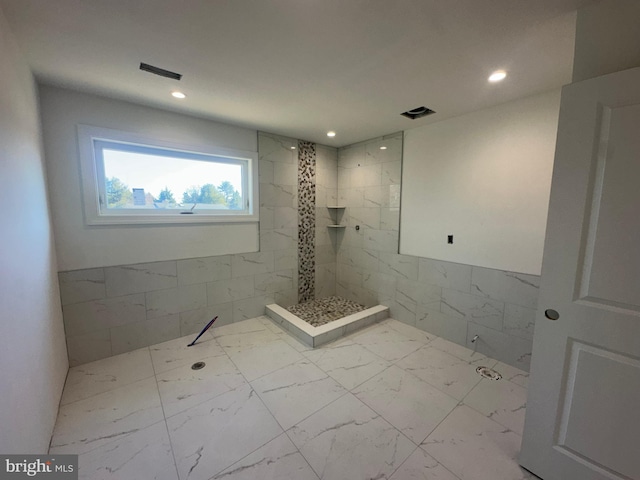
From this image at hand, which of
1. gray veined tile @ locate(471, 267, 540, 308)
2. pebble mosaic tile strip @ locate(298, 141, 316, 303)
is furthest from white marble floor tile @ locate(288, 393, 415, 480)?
pebble mosaic tile strip @ locate(298, 141, 316, 303)

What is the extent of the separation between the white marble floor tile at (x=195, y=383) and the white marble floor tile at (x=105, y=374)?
0.81ft

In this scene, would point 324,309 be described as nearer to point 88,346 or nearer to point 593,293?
point 88,346

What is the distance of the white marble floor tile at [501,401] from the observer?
5.81 feet

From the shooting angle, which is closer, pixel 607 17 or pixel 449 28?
pixel 607 17

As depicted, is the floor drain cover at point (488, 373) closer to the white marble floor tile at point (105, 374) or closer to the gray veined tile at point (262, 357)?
the gray veined tile at point (262, 357)

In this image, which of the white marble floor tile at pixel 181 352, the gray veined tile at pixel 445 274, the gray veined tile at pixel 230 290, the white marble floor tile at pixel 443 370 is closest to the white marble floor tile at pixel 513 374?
the white marble floor tile at pixel 443 370

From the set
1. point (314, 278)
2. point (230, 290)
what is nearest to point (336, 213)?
point (314, 278)

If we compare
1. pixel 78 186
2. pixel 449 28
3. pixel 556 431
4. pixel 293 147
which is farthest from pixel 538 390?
pixel 78 186

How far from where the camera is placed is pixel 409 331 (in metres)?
3.06

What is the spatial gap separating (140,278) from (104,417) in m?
1.22

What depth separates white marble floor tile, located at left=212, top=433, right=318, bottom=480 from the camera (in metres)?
1.37

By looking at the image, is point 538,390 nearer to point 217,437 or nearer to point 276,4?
point 217,437

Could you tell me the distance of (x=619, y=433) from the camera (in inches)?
45.1

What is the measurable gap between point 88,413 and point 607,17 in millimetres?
3812
